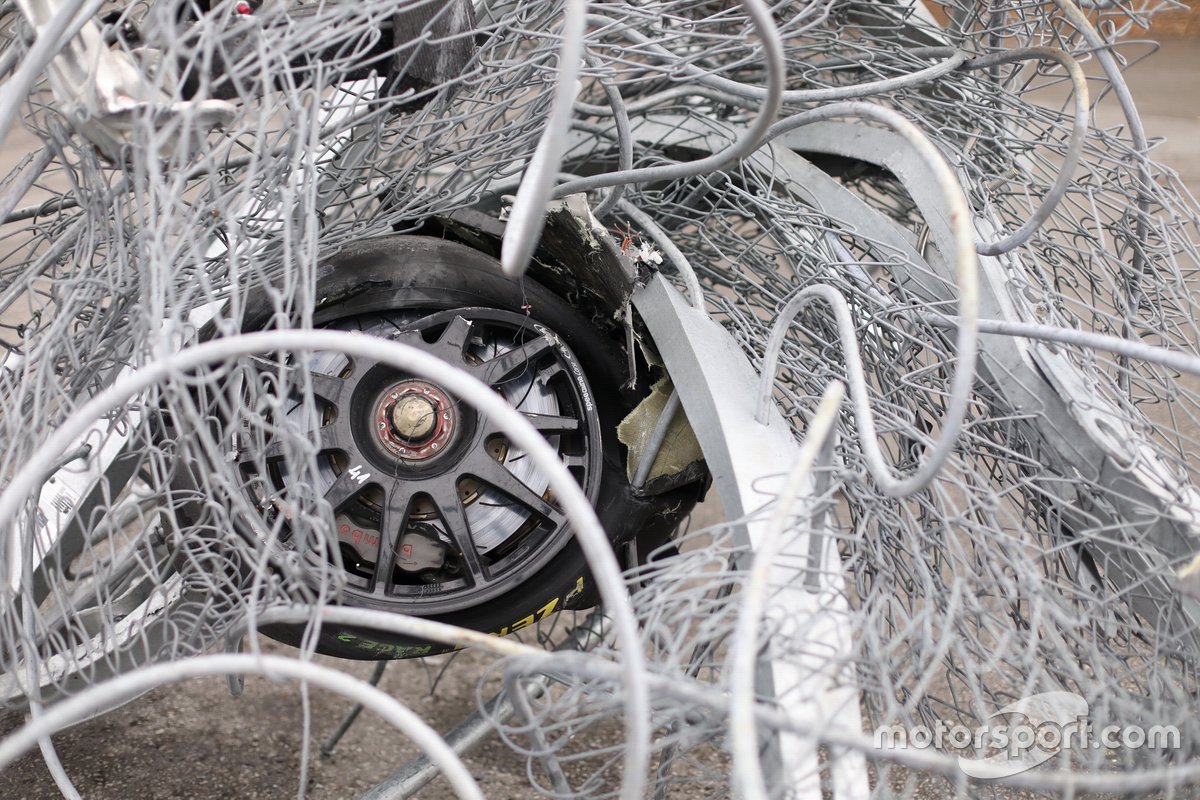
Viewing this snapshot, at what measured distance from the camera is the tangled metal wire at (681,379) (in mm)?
1006

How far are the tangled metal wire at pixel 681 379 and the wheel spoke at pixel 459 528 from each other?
0.66 feet

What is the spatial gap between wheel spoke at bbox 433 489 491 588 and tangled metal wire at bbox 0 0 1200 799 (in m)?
0.20

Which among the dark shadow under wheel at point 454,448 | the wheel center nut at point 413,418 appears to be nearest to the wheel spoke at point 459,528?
the dark shadow under wheel at point 454,448

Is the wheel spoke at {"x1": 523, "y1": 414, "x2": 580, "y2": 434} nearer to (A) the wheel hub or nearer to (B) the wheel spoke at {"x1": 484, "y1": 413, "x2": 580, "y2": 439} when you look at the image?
(B) the wheel spoke at {"x1": 484, "y1": 413, "x2": 580, "y2": 439}

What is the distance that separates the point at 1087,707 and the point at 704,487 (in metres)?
0.72

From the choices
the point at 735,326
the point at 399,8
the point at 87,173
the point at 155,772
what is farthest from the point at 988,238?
the point at 155,772

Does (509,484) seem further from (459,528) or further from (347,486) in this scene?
(347,486)

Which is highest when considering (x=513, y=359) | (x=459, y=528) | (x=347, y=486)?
(x=513, y=359)

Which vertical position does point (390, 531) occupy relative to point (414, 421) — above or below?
below

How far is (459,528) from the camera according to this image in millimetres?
1574

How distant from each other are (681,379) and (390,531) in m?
0.50

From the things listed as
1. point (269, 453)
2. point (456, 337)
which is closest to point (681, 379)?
point (456, 337)

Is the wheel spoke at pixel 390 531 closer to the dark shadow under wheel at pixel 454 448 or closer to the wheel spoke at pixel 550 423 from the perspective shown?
the dark shadow under wheel at pixel 454 448

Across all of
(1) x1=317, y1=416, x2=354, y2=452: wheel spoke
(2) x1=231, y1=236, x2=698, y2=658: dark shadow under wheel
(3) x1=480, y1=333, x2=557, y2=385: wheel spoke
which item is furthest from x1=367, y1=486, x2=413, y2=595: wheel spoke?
(3) x1=480, y1=333, x2=557, y2=385: wheel spoke
